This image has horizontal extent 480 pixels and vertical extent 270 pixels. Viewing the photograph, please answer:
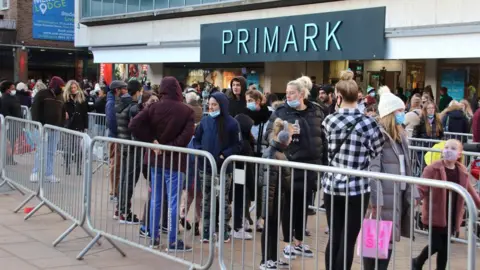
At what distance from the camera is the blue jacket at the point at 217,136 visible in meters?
7.50

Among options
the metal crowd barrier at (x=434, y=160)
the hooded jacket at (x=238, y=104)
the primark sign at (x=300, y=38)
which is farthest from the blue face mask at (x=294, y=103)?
the primark sign at (x=300, y=38)

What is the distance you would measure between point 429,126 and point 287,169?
598cm

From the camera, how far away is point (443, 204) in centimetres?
476

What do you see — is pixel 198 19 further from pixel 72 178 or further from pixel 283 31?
pixel 72 178

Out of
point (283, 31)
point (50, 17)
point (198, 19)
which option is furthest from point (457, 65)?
point (50, 17)

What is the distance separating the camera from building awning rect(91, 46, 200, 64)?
27906 mm

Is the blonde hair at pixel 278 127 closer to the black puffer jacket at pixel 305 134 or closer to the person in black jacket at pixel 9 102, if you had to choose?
the black puffer jacket at pixel 305 134

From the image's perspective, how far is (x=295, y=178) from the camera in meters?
5.78

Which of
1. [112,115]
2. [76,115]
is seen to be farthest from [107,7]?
[112,115]

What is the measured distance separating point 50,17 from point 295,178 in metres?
37.4

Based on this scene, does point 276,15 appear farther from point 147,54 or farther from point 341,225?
point 341,225

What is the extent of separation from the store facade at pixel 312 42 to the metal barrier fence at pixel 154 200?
491 inches

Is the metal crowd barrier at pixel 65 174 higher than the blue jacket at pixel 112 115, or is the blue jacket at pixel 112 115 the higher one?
the blue jacket at pixel 112 115

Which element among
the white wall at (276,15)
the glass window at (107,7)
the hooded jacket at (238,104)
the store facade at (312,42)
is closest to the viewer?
the hooded jacket at (238,104)
